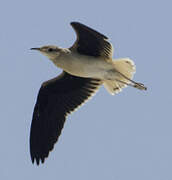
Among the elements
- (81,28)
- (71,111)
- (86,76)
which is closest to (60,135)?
(71,111)

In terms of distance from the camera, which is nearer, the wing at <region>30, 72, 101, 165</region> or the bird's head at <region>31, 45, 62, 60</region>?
the bird's head at <region>31, 45, 62, 60</region>

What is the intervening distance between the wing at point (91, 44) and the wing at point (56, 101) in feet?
3.07

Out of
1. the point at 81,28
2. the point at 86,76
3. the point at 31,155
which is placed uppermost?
the point at 81,28

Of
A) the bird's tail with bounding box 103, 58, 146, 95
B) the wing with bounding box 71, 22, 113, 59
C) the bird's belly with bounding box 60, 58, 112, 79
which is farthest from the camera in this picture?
the bird's tail with bounding box 103, 58, 146, 95

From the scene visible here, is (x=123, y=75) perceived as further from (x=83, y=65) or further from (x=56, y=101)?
(x=56, y=101)

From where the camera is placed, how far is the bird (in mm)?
11016

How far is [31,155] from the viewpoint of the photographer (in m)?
11.8

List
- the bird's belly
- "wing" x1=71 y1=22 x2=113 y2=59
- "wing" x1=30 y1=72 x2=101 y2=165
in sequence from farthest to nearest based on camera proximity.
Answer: "wing" x1=30 y1=72 x2=101 y2=165, the bird's belly, "wing" x1=71 y1=22 x2=113 y2=59

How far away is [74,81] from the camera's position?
39.7 feet

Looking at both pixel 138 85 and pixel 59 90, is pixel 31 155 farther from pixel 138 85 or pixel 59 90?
pixel 138 85

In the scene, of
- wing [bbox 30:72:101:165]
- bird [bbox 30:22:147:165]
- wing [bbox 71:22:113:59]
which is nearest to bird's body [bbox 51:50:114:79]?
bird [bbox 30:22:147:165]

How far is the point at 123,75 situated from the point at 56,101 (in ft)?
5.54

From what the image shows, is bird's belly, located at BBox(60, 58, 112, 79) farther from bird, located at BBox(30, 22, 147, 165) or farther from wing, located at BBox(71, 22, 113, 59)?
wing, located at BBox(71, 22, 113, 59)

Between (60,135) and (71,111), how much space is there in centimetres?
63
